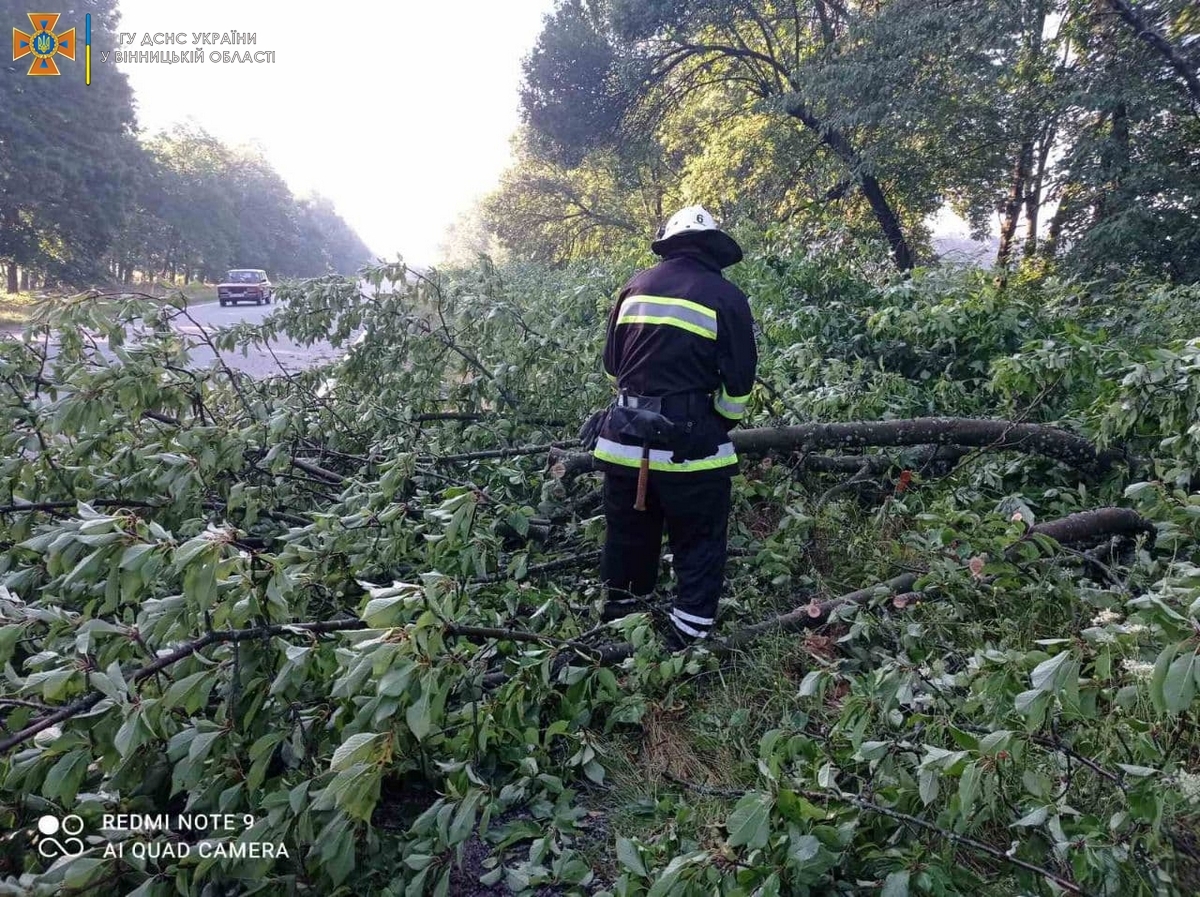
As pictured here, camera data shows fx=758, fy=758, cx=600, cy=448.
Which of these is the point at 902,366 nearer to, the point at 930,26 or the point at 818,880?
the point at 818,880

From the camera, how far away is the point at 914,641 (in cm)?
245

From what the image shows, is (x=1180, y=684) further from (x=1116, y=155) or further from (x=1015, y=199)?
(x=1015, y=199)

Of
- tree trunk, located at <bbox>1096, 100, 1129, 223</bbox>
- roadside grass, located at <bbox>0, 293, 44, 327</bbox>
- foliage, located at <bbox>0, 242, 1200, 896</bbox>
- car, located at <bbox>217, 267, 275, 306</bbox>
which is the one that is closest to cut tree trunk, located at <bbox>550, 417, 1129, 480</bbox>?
foliage, located at <bbox>0, 242, 1200, 896</bbox>

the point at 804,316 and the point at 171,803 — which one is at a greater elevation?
the point at 804,316

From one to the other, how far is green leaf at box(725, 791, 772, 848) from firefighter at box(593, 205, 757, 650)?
1238mm

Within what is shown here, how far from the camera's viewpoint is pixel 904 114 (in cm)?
960

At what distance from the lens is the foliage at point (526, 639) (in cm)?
150

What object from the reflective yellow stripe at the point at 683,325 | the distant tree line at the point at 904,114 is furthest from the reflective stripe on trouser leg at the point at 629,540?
the distant tree line at the point at 904,114

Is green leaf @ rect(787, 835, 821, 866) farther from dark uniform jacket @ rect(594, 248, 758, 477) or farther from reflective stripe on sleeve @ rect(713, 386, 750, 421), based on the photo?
reflective stripe on sleeve @ rect(713, 386, 750, 421)

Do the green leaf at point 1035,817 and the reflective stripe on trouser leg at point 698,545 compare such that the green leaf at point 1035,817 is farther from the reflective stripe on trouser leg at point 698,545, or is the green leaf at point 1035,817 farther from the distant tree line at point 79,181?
the distant tree line at point 79,181

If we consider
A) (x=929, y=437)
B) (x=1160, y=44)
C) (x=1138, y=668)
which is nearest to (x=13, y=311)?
(x=929, y=437)

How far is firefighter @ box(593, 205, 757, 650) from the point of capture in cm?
275

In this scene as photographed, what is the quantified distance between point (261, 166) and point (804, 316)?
62296mm

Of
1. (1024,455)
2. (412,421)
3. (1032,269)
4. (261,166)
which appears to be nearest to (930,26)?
(1032,269)
